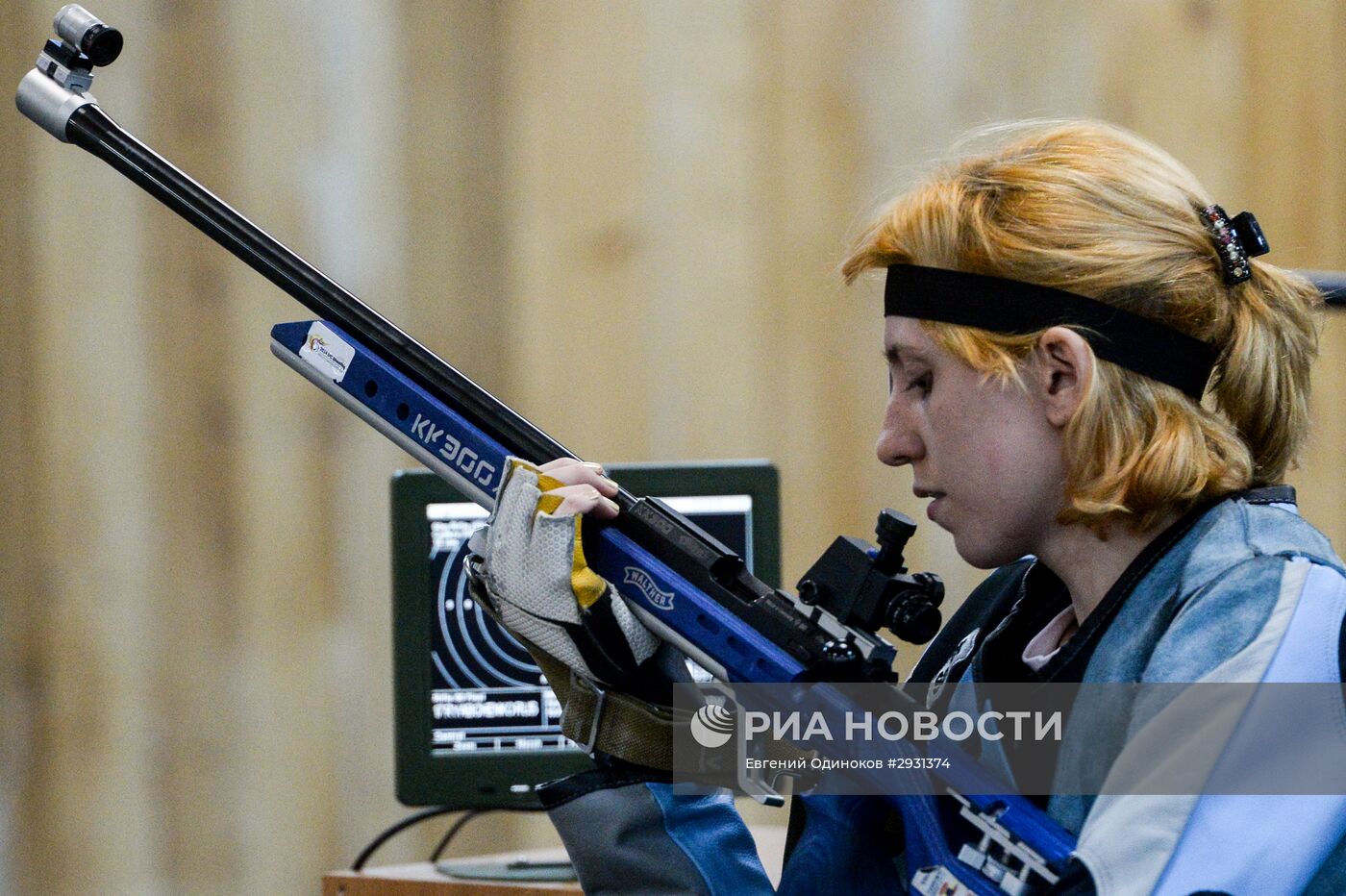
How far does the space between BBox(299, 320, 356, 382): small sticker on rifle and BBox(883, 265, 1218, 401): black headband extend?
1.54 ft

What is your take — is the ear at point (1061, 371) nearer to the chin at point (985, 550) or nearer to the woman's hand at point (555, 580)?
the chin at point (985, 550)

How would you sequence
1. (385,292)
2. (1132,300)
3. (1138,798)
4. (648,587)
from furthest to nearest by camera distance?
(385,292) → (648,587) → (1132,300) → (1138,798)

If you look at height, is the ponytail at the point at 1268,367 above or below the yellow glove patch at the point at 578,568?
above

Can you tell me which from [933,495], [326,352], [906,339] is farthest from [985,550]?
[326,352]

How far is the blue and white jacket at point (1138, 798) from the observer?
2.49ft

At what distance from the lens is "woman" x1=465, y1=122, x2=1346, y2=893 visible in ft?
2.90

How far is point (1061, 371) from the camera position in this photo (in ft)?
3.00

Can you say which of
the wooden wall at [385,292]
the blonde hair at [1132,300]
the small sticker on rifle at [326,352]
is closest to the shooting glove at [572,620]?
the small sticker on rifle at [326,352]

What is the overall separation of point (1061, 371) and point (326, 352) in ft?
1.86

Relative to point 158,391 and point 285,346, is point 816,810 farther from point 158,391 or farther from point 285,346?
point 158,391

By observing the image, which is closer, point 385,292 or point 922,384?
point 922,384

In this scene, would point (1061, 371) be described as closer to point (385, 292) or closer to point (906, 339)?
point (906, 339)

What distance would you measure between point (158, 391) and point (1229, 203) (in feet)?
5.44

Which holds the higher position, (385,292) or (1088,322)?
(385,292)
